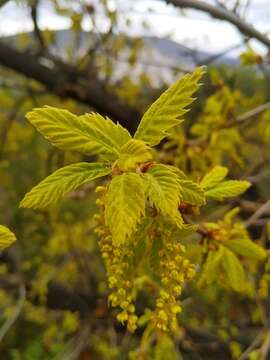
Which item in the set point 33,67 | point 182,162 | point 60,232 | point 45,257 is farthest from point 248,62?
point 45,257

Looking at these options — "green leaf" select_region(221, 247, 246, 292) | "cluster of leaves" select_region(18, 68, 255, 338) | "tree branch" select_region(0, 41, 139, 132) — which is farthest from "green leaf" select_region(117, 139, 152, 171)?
"tree branch" select_region(0, 41, 139, 132)

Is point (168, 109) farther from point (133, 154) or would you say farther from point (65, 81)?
point (65, 81)

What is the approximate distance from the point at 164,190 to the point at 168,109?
4.8 inches

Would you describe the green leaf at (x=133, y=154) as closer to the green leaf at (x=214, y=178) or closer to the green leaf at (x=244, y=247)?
the green leaf at (x=214, y=178)

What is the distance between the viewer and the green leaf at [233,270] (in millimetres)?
1227

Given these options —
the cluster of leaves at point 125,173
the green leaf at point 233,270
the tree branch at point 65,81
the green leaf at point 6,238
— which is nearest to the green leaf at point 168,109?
the cluster of leaves at point 125,173

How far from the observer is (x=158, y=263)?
914 mm

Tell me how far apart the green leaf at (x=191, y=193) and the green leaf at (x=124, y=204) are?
87mm

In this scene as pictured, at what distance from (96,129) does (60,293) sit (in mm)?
2922

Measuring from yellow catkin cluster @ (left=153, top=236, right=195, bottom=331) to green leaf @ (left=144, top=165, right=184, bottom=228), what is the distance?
7cm

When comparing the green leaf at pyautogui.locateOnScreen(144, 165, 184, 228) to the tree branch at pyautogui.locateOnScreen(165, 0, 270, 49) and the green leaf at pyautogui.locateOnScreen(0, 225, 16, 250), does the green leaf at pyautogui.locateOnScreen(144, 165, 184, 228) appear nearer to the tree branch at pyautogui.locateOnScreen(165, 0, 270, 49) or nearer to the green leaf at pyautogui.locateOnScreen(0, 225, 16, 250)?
the green leaf at pyautogui.locateOnScreen(0, 225, 16, 250)

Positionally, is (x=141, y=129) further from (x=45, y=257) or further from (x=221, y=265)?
(x=45, y=257)

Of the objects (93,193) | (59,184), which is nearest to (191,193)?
(59,184)

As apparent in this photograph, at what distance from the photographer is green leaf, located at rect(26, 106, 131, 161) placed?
31.0 inches
